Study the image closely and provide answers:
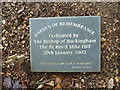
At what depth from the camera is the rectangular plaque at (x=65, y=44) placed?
1.11 m

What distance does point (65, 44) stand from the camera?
1.12m

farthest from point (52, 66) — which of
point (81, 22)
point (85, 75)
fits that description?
point (81, 22)

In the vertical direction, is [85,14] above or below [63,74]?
above

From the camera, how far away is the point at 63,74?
1.15 m

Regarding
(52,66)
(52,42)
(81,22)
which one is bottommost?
(52,66)

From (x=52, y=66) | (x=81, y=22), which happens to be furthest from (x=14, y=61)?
(x=81, y=22)

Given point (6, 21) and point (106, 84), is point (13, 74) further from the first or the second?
point (106, 84)

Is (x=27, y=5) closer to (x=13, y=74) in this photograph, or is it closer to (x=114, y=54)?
(x=13, y=74)

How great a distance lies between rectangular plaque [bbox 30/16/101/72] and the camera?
3.65ft

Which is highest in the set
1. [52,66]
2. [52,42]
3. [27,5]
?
[27,5]

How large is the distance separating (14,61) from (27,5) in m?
0.33

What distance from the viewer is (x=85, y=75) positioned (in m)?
1.14

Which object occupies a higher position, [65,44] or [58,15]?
[58,15]

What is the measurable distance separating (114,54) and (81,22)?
25cm
